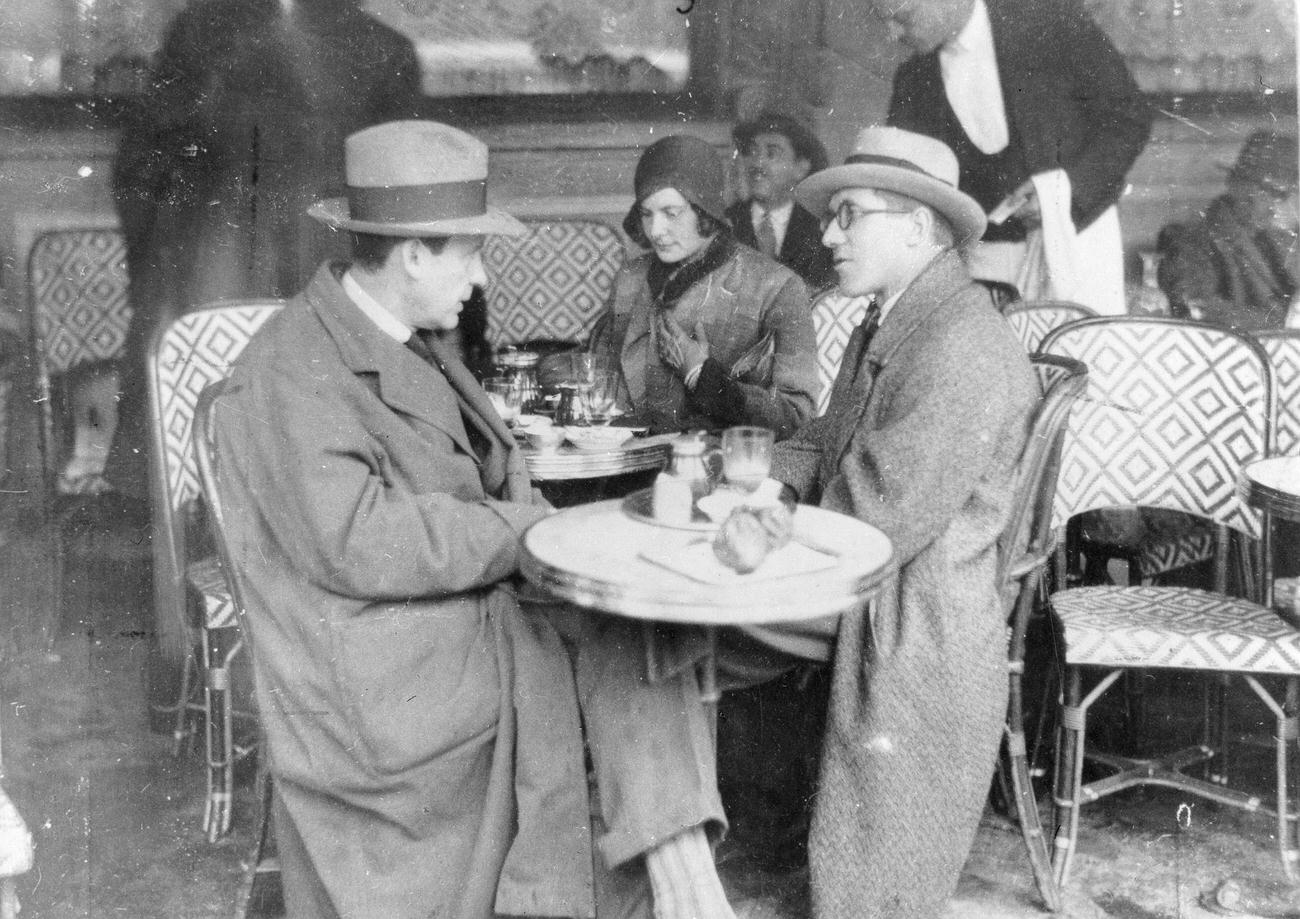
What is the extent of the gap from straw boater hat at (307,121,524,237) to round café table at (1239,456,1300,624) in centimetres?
171

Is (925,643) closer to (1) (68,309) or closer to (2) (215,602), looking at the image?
(2) (215,602)

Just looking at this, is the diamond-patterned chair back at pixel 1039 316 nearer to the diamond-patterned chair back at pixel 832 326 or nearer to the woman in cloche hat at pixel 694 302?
the diamond-patterned chair back at pixel 832 326

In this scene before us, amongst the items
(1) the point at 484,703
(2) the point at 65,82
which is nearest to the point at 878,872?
(1) the point at 484,703

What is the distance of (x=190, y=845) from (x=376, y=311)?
4.88 feet

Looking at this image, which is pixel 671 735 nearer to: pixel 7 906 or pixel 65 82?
pixel 7 906

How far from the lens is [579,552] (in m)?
1.91

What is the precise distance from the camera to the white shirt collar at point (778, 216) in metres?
5.42

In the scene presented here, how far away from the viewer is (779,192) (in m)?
5.46

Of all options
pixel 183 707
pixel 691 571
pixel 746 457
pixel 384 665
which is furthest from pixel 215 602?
pixel 691 571

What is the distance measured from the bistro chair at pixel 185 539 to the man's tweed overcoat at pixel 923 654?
1.51 meters

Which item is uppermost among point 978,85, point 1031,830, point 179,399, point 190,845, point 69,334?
point 978,85

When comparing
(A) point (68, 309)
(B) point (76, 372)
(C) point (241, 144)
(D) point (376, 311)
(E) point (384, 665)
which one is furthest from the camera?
(C) point (241, 144)

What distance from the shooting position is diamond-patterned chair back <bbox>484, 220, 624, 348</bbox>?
5.51 meters

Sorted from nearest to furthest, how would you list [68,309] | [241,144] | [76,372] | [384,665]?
[384,665] < [68,309] < [76,372] < [241,144]
